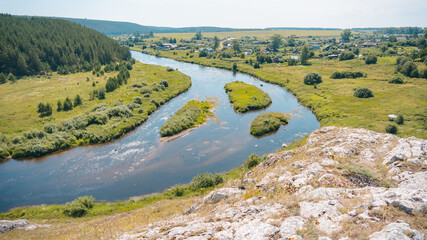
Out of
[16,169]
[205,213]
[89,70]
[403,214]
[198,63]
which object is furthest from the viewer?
[198,63]

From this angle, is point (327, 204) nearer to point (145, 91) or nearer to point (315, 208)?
point (315, 208)

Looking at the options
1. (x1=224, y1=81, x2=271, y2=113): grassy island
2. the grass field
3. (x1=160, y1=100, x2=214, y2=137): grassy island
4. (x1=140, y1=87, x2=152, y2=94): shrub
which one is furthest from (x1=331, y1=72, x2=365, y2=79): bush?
(x1=140, y1=87, x2=152, y2=94): shrub

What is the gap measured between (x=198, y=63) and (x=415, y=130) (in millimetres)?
123490

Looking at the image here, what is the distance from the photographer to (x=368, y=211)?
1159cm

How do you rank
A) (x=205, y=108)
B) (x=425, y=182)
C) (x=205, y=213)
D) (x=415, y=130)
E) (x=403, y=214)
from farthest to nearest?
(x=205, y=108) < (x=415, y=130) < (x=205, y=213) < (x=425, y=182) < (x=403, y=214)

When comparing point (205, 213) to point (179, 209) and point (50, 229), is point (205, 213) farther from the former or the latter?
point (50, 229)

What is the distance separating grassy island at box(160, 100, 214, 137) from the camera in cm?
5013

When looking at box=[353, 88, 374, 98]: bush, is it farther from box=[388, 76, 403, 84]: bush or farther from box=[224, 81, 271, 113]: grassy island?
box=[224, 81, 271, 113]: grassy island

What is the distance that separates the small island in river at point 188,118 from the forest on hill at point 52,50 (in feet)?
276

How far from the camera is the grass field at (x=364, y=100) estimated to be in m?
48.6

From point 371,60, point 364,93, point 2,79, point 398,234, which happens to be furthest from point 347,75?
point 2,79

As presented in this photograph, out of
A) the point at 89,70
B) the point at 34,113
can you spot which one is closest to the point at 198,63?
the point at 89,70

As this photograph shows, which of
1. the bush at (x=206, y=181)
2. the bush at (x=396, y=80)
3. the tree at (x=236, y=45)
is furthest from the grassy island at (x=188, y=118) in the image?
the tree at (x=236, y=45)

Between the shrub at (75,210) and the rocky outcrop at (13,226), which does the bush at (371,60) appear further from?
the rocky outcrop at (13,226)
